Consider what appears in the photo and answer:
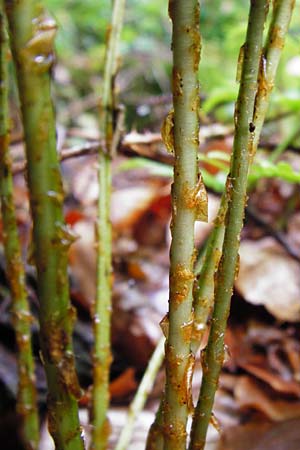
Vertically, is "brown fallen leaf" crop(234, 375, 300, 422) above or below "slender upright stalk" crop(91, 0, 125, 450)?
below

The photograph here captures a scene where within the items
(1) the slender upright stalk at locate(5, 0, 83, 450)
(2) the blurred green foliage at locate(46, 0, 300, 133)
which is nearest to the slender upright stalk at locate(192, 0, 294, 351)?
(1) the slender upright stalk at locate(5, 0, 83, 450)

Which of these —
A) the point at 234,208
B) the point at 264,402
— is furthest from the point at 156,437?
the point at 264,402

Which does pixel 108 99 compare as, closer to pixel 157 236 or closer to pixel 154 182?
pixel 157 236

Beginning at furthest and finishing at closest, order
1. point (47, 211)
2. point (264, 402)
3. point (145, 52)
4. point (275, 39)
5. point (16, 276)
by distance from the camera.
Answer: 1. point (145, 52)
2. point (264, 402)
3. point (16, 276)
4. point (275, 39)
5. point (47, 211)

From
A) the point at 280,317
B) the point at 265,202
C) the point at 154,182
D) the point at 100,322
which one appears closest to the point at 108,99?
the point at 100,322

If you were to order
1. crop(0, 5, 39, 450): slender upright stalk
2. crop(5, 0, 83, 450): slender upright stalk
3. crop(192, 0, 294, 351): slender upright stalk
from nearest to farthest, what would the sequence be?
crop(5, 0, 83, 450): slender upright stalk → crop(192, 0, 294, 351): slender upright stalk → crop(0, 5, 39, 450): slender upright stalk

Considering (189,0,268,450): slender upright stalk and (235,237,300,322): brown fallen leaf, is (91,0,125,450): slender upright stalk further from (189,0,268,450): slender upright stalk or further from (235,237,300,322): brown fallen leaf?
(235,237,300,322): brown fallen leaf

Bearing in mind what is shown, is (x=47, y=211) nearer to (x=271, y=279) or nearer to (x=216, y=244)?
(x=216, y=244)
